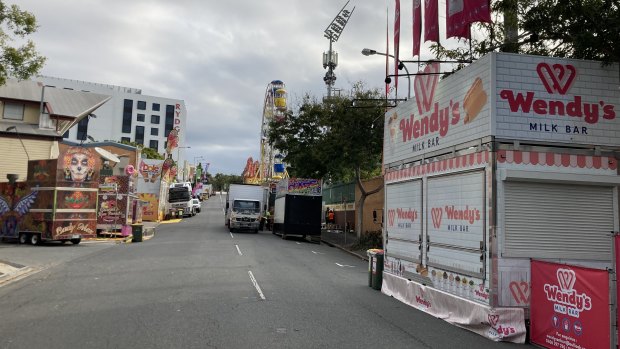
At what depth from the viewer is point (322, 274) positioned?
1548cm

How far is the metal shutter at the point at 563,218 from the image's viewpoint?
852 centimetres

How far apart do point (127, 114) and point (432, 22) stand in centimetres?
9687

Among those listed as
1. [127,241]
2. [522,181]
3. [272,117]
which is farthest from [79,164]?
[272,117]

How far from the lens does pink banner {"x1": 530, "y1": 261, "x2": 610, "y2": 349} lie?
646 cm

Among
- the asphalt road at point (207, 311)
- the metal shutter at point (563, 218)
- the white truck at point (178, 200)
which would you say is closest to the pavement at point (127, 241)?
the asphalt road at point (207, 311)

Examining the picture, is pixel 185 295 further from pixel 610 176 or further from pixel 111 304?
pixel 610 176

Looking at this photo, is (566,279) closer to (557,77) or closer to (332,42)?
(557,77)

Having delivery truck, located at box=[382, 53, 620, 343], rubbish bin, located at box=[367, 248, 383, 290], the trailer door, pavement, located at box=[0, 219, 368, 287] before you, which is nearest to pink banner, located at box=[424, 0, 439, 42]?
delivery truck, located at box=[382, 53, 620, 343]

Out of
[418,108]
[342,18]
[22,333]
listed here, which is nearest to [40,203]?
[22,333]

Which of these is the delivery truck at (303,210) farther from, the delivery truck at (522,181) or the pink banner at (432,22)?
the delivery truck at (522,181)

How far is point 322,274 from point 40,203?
15.2m

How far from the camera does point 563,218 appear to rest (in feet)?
28.5

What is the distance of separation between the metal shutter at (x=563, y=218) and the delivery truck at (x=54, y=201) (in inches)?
820

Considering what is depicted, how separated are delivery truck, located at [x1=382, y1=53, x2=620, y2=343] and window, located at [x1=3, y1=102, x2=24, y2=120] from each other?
3193 cm
